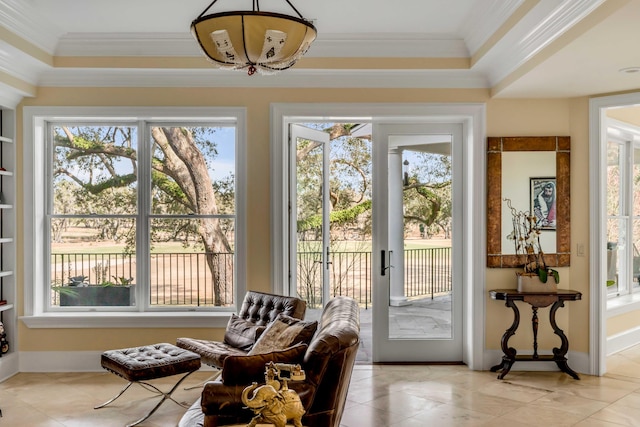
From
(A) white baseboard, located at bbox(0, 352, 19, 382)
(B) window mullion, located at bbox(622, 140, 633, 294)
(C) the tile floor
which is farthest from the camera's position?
(B) window mullion, located at bbox(622, 140, 633, 294)

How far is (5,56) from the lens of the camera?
14.5 feet

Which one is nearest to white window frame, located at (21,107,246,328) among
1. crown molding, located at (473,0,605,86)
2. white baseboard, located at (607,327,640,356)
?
crown molding, located at (473,0,605,86)

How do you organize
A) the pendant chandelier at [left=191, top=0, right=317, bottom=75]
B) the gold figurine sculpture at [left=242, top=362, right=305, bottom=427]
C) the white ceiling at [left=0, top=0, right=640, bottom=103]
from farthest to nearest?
the white ceiling at [left=0, top=0, right=640, bottom=103] → the pendant chandelier at [left=191, top=0, right=317, bottom=75] → the gold figurine sculpture at [left=242, top=362, right=305, bottom=427]

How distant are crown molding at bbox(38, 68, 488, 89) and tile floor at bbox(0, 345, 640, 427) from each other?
2585mm

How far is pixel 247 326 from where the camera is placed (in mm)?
4395

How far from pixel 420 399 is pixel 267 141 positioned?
8.36 feet

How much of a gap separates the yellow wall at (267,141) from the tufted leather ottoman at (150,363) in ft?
3.63

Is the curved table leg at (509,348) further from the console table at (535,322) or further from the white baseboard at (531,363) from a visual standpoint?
the white baseboard at (531,363)

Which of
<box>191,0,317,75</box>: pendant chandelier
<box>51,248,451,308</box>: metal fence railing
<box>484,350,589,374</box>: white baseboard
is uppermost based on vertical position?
<box>191,0,317,75</box>: pendant chandelier

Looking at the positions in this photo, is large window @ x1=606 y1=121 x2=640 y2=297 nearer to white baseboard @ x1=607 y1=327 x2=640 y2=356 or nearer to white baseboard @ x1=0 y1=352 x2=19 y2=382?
white baseboard @ x1=607 y1=327 x2=640 y2=356

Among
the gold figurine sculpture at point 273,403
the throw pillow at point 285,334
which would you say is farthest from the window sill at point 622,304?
the gold figurine sculpture at point 273,403

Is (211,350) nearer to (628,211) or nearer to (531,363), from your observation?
(531,363)

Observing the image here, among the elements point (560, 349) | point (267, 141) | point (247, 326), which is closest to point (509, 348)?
point (560, 349)

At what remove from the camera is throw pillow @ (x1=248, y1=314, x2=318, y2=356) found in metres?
3.22
